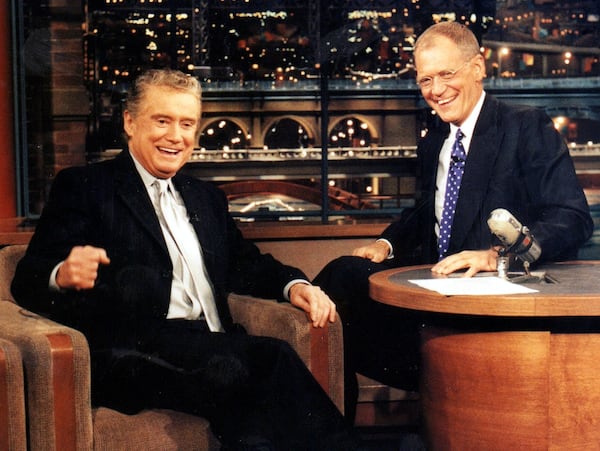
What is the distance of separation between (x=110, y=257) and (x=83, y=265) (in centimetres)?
30

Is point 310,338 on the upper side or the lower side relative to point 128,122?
lower

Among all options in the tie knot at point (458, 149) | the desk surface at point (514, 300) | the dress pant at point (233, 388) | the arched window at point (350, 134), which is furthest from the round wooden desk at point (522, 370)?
the arched window at point (350, 134)

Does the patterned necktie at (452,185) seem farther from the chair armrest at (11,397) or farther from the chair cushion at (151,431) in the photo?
the chair armrest at (11,397)

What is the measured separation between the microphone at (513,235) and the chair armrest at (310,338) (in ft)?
1.68

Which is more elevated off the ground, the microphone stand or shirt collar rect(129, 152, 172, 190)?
shirt collar rect(129, 152, 172, 190)

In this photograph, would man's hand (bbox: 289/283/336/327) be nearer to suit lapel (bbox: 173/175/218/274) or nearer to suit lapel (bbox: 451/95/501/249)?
suit lapel (bbox: 173/175/218/274)

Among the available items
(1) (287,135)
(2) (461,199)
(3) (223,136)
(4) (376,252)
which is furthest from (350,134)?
(2) (461,199)

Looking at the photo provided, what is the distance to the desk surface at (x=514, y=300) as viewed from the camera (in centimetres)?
211

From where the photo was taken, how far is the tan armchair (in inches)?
85.0

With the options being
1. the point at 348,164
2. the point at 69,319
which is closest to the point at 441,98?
the point at 69,319

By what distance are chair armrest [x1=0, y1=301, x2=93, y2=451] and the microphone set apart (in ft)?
3.54

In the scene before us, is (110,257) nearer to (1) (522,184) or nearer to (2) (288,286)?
(2) (288,286)

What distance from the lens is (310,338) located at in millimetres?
2461

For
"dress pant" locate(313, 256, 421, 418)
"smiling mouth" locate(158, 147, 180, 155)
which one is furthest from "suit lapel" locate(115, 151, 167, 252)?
"dress pant" locate(313, 256, 421, 418)
